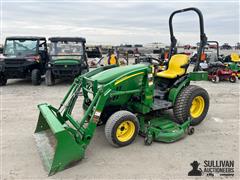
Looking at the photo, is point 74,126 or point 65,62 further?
point 65,62

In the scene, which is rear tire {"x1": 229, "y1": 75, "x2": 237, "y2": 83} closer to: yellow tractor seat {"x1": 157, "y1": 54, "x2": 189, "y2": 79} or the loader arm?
yellow tractor seat {"x1": 157, "y1": 54, "x2": 189, "y2": 79}

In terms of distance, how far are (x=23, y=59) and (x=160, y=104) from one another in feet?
22.3

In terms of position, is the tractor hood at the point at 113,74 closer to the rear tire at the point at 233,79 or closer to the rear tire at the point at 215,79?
the rear tire at the point at 215,79

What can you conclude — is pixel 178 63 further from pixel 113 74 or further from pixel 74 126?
pixel 74 126

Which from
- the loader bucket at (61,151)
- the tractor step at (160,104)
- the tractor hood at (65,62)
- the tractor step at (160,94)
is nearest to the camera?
the loader bucket at (61,151)

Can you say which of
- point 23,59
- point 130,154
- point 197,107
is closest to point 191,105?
point 197,107

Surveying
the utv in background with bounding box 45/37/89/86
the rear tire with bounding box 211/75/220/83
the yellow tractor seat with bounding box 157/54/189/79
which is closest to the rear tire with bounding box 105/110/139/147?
the yellow tractor seat with bounding box 157/54/189/79

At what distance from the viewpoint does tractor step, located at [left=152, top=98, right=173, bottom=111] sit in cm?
419

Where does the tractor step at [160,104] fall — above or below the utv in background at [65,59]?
below

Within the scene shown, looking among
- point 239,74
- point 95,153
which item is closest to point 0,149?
point 95,153

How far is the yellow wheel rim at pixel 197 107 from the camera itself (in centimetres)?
465

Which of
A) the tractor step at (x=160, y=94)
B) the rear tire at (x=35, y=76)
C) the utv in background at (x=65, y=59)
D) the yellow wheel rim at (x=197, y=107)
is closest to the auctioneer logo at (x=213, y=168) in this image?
the yellow wheel rim at (x=197, y=107)

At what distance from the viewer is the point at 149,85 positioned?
3984 millimetres

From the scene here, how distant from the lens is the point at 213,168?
315 cm
